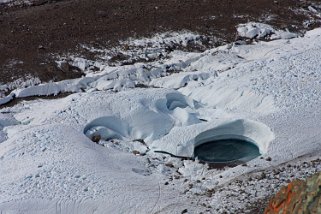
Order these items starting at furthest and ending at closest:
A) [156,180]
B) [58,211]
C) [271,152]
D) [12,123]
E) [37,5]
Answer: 1. [37,5]
2. [12,123]
3. [271,152]
4. [156,180]
5. [58,211]

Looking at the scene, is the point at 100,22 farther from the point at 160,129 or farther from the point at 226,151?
the point at 226,151

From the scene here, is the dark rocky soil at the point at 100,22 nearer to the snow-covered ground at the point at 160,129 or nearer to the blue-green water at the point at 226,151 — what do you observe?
the snow-covered ground at the point at 160,129

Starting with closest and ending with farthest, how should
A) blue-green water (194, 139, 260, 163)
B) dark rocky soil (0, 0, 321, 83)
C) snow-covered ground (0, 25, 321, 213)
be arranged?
snow-covered ground (0, 25, 321, 213), blue-green water (194, 139, 260, 163), dark rocky soil (0, 0, 321, 83)

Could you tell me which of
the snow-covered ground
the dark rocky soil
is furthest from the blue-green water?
the dark rocky soil

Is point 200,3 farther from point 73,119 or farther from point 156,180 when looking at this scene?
point 156,180

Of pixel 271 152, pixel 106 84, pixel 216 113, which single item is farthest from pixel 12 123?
pixel 271 152

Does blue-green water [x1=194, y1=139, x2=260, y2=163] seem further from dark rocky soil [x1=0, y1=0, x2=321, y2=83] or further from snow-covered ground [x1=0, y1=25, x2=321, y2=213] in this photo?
dark rocky soil [x1=0, y1=0, x2=321, y2=83]
